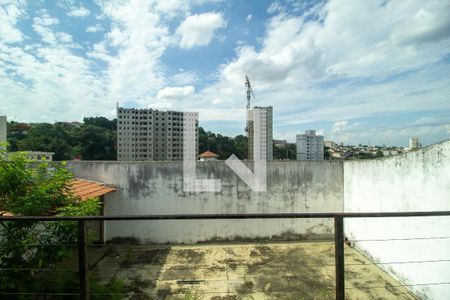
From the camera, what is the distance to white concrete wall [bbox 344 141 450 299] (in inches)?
156

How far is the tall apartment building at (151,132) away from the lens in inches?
1168

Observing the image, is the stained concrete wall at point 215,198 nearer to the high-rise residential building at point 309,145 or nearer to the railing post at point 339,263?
the railing post at point 339,263

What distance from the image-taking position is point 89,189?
19.7 ft

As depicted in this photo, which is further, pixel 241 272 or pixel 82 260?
pixel 241 272

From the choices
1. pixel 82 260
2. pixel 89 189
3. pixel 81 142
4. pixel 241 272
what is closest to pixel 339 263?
pixel 82 260

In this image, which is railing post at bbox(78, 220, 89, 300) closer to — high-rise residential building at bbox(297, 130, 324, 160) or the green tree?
the green tree

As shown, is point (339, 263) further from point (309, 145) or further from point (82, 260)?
point (309, 145)

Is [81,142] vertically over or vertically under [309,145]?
over

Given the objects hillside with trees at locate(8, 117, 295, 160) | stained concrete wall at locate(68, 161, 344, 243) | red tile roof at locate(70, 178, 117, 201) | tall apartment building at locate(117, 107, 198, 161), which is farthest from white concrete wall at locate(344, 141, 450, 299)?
tall apartment building at locate(117, 107, 198, 161)

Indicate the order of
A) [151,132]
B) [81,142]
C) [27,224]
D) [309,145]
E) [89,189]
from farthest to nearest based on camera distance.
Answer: [309,145]
[151,132]
[81,142]
[89,189]
[27,224]

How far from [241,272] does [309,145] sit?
34096 millimetres

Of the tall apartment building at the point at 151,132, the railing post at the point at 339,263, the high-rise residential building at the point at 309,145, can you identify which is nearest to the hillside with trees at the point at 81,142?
the tall apartment building at the point at 151,132

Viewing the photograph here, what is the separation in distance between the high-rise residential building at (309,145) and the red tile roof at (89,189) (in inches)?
1234

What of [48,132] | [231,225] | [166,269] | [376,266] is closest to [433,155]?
[376,266]
